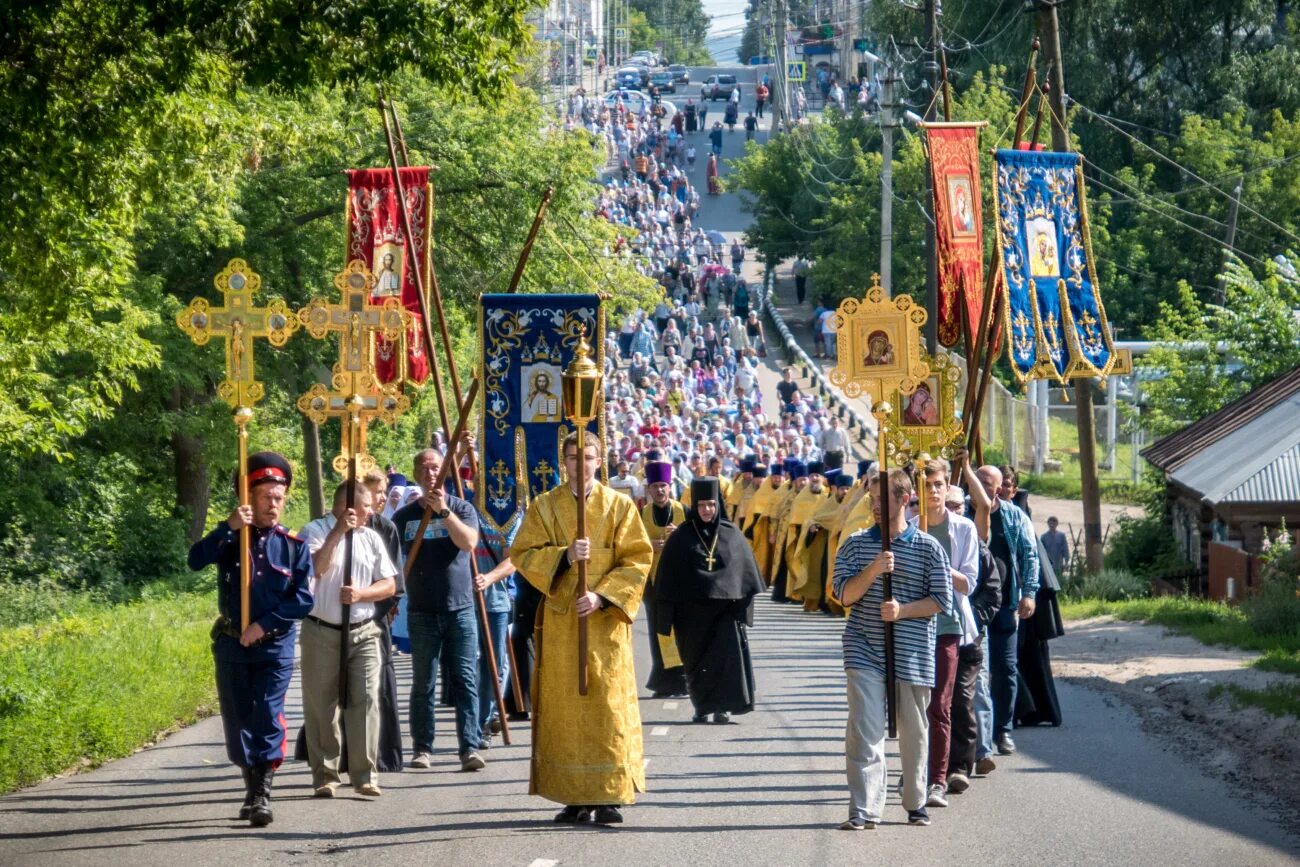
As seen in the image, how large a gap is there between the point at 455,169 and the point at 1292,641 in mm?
12782

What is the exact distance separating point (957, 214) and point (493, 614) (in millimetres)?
4061

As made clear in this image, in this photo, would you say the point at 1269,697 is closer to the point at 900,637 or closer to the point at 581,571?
the point at 900,637

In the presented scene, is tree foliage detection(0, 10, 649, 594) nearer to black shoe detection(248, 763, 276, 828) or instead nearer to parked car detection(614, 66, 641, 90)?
black shoe detection(248, 763, 276, 828)

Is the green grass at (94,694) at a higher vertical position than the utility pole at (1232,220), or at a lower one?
lower

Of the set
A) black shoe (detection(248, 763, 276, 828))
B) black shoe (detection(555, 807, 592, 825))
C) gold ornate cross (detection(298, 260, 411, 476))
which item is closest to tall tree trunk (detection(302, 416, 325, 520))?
gold ornate cross (detection(298, 260, 411, 476))

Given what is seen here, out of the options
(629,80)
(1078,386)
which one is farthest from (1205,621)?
(629,80)

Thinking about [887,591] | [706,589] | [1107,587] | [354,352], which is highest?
[354,352]

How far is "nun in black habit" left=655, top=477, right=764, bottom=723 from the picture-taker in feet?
47.0

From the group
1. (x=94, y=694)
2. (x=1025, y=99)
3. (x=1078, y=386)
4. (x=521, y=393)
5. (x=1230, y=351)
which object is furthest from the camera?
(x=1230, y=351)

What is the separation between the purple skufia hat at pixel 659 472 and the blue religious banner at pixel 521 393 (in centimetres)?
123

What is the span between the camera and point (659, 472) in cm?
1571

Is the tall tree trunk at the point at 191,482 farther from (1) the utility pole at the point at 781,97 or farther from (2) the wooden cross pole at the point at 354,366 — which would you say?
(1) the utility pole at the point at 781,97

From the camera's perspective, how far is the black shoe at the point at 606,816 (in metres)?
9.80

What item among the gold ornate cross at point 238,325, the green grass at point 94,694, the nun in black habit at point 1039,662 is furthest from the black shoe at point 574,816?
the nun in black habit at point 1039,662
